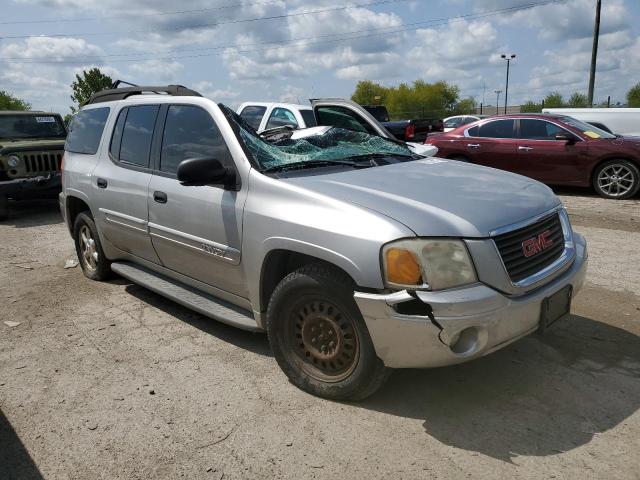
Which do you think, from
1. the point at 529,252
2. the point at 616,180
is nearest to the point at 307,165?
the point at 529,252

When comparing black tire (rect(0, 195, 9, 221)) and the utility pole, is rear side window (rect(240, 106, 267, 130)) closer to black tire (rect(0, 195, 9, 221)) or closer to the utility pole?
black tire (rect(0, 195, 9, 221))

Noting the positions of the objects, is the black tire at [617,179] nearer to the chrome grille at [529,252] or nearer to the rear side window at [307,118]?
the rear side window at [307,118]

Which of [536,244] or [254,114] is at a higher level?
[254,114]

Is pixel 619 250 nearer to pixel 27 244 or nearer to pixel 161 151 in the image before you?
pixel 161 151

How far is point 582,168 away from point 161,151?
836cm

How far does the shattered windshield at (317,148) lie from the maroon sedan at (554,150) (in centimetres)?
678

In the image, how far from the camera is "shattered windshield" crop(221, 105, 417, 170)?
370 centimetres

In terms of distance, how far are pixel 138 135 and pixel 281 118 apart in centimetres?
625

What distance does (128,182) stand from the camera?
4.54 metres

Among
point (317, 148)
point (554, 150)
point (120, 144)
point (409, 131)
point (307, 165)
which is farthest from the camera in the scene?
point (409, 131)

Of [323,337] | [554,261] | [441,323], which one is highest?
[554,261]

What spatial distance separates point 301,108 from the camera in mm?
10633

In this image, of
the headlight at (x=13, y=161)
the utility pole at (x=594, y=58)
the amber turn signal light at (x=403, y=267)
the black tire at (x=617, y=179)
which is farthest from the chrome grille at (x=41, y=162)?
the utility pole at (x=594, y=58)

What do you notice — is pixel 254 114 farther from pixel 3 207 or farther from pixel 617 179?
pixel 617 179
